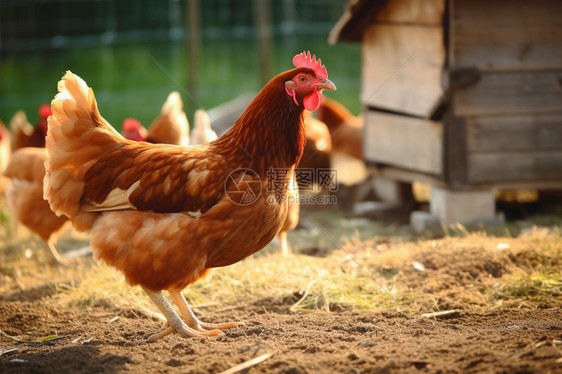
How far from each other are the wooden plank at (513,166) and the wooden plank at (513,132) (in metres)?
0.07

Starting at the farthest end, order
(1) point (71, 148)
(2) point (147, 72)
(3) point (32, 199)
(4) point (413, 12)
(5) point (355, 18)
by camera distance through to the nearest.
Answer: (2) point (147, 72), (5) point (355, 18), (4) point (413, 12), (3) point (32, 199), (1) point (71, 148)

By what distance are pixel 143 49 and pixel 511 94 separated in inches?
341

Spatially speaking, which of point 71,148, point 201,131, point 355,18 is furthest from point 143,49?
point 71,148

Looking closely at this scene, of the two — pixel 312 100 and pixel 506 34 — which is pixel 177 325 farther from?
pixel 506 34

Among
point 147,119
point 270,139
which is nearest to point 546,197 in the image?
point 270,139

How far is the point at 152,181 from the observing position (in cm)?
331

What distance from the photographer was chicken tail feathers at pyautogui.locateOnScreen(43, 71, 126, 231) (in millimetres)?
3514

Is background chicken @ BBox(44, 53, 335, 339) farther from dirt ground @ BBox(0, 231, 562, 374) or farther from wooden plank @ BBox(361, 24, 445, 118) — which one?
wooden plank @ BBox(361, 24, 445, 118)

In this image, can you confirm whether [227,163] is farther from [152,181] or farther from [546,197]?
[546,197]

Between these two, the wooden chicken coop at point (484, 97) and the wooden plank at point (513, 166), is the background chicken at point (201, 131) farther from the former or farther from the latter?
the wooden plank at point (513, 166)

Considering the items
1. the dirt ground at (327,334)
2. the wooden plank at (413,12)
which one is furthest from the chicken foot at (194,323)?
the wooden plank at (413,12)

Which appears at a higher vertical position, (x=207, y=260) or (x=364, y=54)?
(x=364, y=54)

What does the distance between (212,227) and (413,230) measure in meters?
3.02

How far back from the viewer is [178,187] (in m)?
3.27
